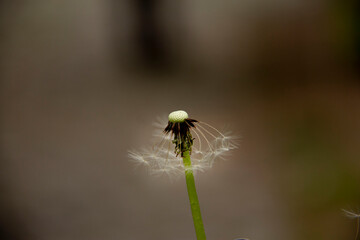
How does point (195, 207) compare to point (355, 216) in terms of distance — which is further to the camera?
point (355, 216)

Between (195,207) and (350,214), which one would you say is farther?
(350,214)

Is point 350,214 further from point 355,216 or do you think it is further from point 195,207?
point 195,207

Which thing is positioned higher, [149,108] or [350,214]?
[149,108]

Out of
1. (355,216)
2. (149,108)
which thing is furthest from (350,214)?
(149,108)

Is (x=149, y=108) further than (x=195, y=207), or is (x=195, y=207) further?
(x=149, y=108)

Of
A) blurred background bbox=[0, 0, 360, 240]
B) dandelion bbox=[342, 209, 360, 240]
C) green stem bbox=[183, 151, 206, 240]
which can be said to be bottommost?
green stem bbox=[183, 151, 206, 240]

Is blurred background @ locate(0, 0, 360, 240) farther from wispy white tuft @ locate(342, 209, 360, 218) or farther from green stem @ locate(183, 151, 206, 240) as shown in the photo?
green stem @ locate(183, 151, 206, 240)

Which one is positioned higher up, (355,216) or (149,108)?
(149,108)

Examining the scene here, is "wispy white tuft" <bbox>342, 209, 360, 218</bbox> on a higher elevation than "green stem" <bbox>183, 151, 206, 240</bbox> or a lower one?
higher

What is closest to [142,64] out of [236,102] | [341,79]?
[236,102]

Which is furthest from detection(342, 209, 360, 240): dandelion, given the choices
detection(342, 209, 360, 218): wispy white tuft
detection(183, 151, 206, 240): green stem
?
detection(183, 151, 206, 240): green stem
